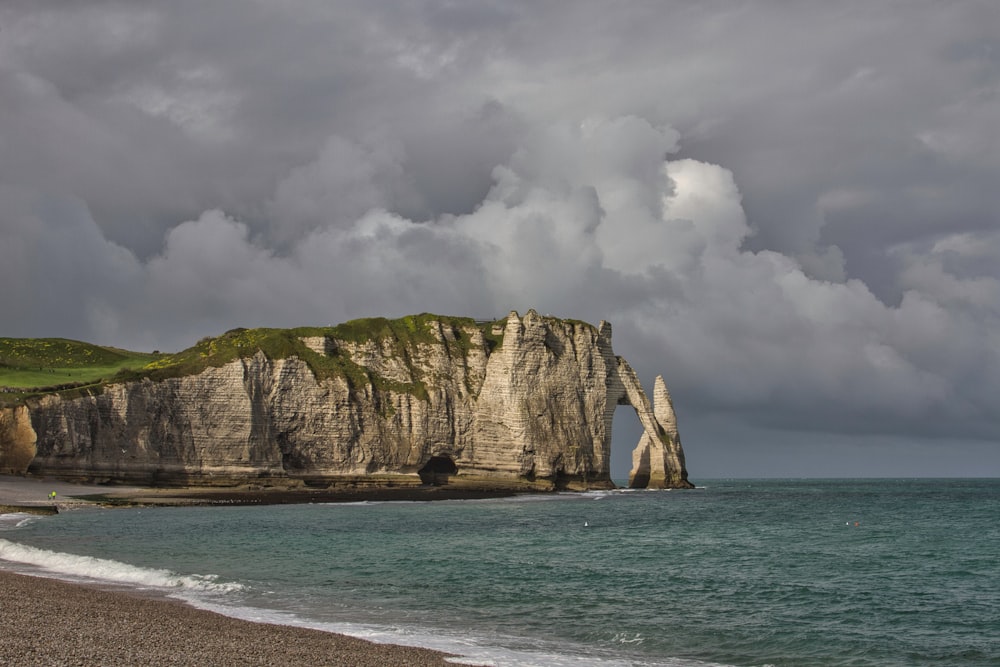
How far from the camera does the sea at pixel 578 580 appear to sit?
1744cm

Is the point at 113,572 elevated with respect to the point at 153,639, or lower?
lower

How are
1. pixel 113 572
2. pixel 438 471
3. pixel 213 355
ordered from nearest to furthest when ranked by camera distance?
1. pixel 113 572
2. pixel 213 355
3. pixel 438 471

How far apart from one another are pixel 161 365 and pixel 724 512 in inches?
1964

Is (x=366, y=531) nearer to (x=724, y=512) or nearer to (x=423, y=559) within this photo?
(x=423, y=559)

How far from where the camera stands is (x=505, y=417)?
86.2 m

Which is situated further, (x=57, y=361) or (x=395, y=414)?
(x=395, y=414)

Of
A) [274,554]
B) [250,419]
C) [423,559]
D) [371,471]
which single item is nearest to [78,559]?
[274,554]

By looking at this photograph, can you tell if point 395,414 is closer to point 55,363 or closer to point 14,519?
point 55,363

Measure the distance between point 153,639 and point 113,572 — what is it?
11607mm

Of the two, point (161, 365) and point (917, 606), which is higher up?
point (161, 365)

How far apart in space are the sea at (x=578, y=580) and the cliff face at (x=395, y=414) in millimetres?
28453

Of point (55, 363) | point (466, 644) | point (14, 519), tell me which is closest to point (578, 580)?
point (466, 644)

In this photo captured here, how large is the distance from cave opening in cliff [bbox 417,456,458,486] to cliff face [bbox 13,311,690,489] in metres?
0.14

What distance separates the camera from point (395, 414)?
84.5 m
